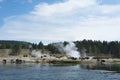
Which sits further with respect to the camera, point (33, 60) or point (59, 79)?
point (33, 60)

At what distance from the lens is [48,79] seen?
77.7 meters

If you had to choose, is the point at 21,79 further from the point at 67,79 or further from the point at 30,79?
the point at 67,79

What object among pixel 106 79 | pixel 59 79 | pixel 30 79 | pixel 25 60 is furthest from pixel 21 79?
pixel 25 60

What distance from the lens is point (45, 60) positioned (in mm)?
194250

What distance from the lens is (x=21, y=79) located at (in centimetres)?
7662

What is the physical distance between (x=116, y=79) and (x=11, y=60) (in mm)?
120962

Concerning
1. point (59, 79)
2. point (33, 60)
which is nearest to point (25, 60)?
point (33, 60)

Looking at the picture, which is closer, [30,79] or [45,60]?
[30,79]

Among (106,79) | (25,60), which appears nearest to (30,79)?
(106,79)

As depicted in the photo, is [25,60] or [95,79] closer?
[95,79]

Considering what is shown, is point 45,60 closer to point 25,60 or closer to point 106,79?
point 25,60

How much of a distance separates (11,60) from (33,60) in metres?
13.5

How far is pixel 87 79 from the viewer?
7900 cm

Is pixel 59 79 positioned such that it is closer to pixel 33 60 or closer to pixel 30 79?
pixel 30 79
